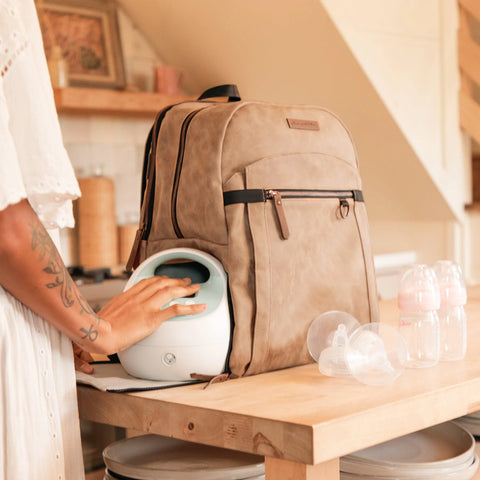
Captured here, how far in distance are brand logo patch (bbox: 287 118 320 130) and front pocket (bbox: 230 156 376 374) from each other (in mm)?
45

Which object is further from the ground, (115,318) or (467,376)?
(115,318)

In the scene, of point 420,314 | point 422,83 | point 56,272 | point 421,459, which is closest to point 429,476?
point 421,459

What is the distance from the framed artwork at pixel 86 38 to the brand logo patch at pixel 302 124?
2268mm

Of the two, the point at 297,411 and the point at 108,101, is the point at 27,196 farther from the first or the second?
the point at 108,101

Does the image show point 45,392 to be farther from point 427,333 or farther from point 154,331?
point 427,333

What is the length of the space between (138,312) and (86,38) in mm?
2557

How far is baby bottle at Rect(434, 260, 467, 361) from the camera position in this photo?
1149mm

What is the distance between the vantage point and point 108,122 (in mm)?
3418

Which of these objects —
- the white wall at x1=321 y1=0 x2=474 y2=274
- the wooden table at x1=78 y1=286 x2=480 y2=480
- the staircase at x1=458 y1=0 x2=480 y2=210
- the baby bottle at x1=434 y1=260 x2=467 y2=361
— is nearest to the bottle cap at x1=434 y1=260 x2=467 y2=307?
the baby bottle at x1=434 y1=260 x2=467 y2=361

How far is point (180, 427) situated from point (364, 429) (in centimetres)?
21

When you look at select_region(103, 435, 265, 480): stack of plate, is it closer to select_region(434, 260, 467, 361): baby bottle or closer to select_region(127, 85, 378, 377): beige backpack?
select_region(127, 85, 378, 377): beige backpack

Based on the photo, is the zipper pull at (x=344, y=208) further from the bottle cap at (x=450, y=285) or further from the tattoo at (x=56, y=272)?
the tattoo at (x=56, y=272)

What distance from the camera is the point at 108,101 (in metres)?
3.16

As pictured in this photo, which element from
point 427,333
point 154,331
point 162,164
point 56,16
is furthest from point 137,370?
point 56,16
